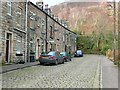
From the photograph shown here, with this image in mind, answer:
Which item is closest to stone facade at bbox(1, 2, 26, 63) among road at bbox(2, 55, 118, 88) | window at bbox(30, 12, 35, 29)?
window at bbox(30, 12, 35, 29)

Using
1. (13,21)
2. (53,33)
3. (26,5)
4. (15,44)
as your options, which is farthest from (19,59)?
(53,33)

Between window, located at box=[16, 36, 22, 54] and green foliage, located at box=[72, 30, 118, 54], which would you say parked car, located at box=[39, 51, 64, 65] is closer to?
window, located at box=[16, 36, 22, 54]

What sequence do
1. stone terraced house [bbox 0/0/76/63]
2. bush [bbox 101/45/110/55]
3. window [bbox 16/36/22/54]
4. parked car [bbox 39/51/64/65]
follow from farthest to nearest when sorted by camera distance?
bush [bbox 101/45/110/55], parked car [bbox 39/51/64/65], window [bbox 16/36/22/54], stone terraced house [bbox 0/0/76/63]

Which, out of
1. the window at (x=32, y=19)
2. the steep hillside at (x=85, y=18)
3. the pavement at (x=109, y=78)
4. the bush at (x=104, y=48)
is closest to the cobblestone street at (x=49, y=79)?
the pavement at (x=109, y=78)

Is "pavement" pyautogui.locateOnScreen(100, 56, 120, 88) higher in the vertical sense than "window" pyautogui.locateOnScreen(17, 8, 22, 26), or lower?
lower

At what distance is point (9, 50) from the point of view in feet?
77.9

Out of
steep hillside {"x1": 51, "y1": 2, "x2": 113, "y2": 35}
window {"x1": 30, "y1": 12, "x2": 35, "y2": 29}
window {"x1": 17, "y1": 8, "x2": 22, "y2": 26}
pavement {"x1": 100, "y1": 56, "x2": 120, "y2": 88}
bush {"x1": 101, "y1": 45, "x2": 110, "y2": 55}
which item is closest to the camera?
pavement {"x1": 100, "y1": 56, "x2": 120, "y2": 88}

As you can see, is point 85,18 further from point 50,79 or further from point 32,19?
point 50,79

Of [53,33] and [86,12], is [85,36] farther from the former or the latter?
[53,33]

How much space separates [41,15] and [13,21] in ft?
35.5

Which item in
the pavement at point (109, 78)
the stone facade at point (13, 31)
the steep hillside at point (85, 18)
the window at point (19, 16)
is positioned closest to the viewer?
the pavement at point (109, 78)

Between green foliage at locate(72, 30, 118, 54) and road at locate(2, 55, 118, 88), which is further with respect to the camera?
green foliage at locate(72, 30, 118, 54)

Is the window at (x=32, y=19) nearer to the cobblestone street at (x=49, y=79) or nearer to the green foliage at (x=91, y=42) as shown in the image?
the cobblestone street at (x=49, y=79)

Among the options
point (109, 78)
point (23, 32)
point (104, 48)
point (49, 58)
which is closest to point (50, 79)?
point (109, 78)
